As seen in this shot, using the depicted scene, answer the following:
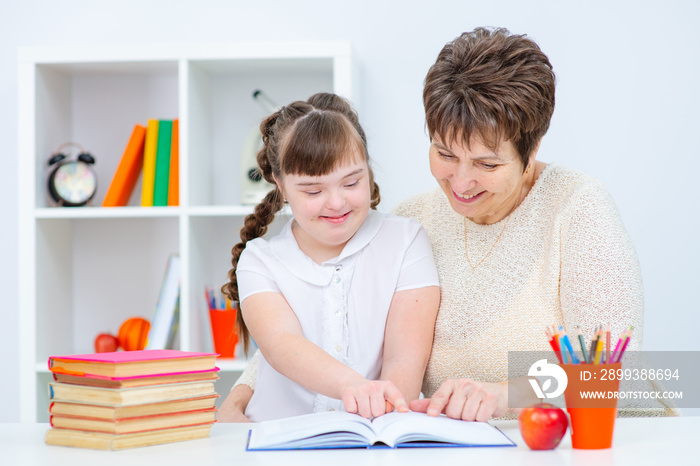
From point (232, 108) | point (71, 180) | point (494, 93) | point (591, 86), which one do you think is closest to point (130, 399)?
point (494, 93)

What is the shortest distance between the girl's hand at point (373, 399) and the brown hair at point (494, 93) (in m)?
0.49

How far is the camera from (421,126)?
2.57m

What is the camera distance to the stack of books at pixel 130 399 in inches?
39.2

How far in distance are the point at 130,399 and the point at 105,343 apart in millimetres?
1643

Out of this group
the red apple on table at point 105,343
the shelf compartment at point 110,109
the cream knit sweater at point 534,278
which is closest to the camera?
the cream knit sweater at point 534,278

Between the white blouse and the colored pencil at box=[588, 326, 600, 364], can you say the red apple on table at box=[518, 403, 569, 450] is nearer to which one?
the colored pencil at box=[588, 326, 600, 364]

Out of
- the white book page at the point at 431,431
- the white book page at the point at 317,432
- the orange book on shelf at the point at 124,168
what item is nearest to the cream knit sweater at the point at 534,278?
the white book page at the point at 431,431

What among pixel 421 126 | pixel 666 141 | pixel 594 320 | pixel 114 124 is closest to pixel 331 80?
pixel 421 126

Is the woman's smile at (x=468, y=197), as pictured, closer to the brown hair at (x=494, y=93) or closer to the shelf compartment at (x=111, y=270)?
the brown hair at (x=494, y=93)

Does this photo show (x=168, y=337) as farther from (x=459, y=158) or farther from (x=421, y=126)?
(x=459, y=158)

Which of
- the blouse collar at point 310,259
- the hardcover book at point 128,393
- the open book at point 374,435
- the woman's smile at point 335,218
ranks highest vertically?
the woman's smile at point 335,218

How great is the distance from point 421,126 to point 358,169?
1.15 m

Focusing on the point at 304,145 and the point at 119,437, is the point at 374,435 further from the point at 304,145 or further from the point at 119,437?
the point at 304,145

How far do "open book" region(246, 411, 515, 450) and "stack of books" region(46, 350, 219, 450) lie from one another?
11cm
